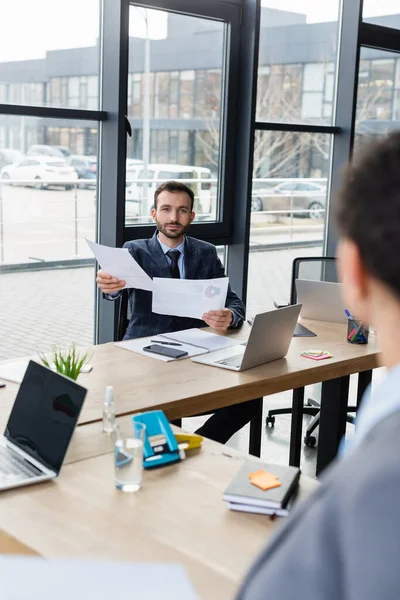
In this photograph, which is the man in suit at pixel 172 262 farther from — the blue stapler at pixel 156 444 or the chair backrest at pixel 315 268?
the blue stapler at pixel 156 444

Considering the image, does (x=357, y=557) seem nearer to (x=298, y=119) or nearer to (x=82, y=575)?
(x=82, y=575)

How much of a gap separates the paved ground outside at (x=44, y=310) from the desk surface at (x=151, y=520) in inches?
90.4

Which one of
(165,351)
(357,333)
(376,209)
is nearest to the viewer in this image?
(376,209)

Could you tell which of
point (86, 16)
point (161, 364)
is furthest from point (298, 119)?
point (161, 364)

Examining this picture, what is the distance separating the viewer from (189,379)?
105 inches

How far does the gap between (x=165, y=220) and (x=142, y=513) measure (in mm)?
2149

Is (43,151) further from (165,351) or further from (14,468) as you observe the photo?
(14,468)

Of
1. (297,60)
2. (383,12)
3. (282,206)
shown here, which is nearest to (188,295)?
(282,206)

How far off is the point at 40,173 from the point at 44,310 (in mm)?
777

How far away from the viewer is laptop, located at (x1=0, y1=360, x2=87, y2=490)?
180 centimetres

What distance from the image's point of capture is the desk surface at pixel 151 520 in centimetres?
143

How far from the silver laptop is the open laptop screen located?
1.83 m

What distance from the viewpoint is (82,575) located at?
1081mm

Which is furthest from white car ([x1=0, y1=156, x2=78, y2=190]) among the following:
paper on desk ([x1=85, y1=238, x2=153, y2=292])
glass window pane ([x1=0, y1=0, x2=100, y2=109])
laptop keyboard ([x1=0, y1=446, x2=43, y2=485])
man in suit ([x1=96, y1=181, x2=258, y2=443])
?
laptop keyboard ([x1=0, y1=446, x2=43, y2=485])
